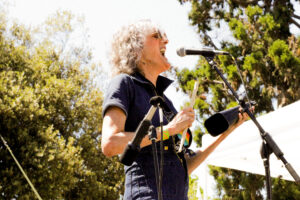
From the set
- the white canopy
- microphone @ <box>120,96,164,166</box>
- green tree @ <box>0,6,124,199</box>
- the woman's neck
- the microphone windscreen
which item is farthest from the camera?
green tree @ <box>0,6,124,199</box>

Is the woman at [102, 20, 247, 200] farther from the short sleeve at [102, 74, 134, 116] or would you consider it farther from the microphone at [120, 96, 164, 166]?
the microphone at [120, 96, 164, 166]

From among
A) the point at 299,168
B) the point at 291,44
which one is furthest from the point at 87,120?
the point at 299,168

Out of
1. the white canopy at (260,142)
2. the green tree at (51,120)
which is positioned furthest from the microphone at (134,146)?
the green tree at (51,120)

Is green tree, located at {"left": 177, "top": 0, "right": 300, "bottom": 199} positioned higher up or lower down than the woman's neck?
higher up

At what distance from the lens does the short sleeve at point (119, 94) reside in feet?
4.91

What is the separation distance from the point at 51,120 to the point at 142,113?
10333 mm

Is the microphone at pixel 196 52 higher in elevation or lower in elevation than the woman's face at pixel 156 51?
lower

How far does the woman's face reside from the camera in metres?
1.88

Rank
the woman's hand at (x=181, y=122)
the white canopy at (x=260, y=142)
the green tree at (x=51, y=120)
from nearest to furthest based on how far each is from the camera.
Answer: the woman's hand at (x=181, y=122) < the white canopy at (x=260, y=142) < the green tree at (x=51, y=120)

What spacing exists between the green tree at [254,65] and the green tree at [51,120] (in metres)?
3.60

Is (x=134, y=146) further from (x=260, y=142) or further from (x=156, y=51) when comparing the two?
(x=260, y=142)

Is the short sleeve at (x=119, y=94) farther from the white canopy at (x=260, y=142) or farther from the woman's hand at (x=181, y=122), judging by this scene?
the white canopy at (x=260, y=142)

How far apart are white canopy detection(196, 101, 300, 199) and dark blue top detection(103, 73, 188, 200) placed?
2.21 meters

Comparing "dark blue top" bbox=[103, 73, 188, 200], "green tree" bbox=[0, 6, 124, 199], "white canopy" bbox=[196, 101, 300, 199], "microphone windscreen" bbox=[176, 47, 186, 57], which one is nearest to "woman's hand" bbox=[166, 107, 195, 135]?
"dark blue top" bbox=[103, 73, 188, 200]
